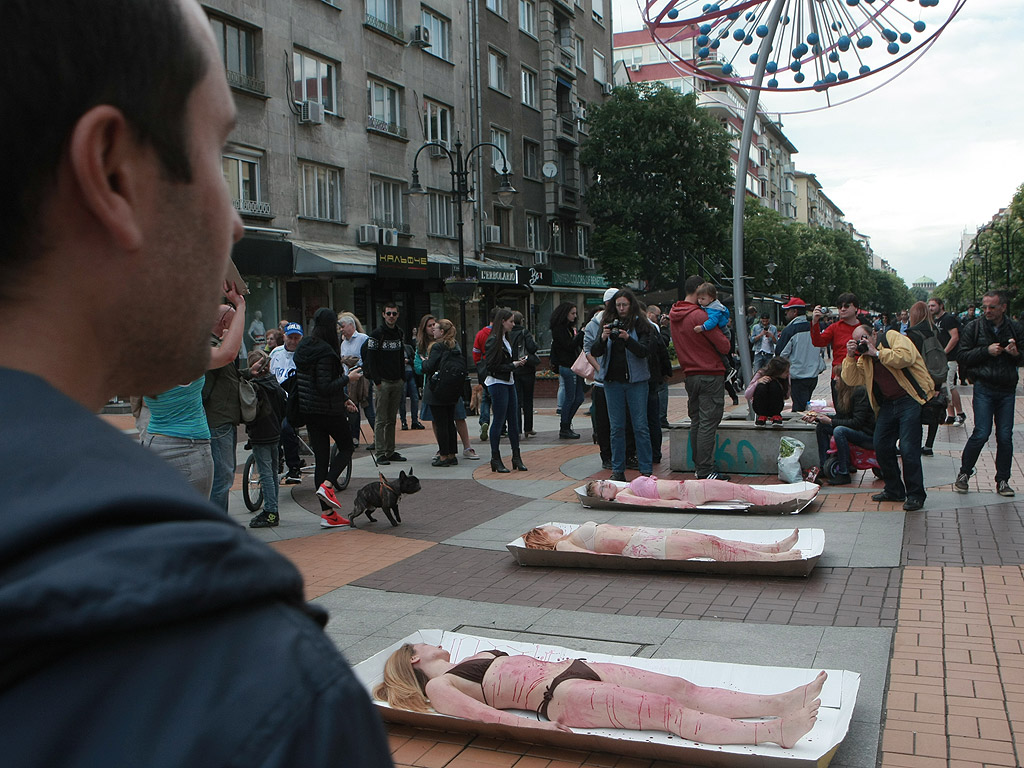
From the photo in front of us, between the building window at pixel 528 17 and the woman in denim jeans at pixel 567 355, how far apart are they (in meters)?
27.6

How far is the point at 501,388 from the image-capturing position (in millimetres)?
11891

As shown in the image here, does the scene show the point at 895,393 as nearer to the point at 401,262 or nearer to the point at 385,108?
the point at 401,262

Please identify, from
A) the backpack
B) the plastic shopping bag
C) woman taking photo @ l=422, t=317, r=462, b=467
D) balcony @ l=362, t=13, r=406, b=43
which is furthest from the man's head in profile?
balcony @ l=362, t=13, r=406, b=43

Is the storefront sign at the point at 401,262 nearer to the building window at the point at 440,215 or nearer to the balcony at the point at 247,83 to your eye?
the building window at the point at 440,215

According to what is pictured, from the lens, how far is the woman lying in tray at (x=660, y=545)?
6.22 m

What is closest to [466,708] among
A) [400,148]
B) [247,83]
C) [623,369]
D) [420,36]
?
[623,369]

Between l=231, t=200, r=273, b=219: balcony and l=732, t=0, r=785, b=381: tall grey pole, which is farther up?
l=231, t=200, r=273, b=219: balcony

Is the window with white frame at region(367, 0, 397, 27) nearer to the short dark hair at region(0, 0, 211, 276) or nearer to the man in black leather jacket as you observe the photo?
the man in black leather jacket

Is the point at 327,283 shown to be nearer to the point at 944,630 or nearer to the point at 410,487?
the point at 410,487

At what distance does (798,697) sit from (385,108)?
2814cm

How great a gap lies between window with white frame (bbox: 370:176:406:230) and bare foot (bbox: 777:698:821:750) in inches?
1029

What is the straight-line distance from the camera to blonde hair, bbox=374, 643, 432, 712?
156 inches

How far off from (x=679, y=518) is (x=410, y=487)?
2.51 m

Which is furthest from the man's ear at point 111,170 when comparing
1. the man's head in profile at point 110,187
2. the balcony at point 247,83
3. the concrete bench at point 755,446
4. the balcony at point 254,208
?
the balcony at point 247,83
